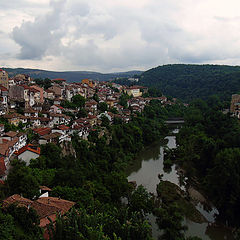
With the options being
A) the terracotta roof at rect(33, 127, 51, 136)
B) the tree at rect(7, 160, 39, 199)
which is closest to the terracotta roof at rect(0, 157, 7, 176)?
the tree at rect(7, 160, 39, 199)

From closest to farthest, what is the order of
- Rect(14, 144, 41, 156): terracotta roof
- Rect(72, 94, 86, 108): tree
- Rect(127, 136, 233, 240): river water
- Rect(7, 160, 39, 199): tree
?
Rect(7, 160, 39, 199): tree, Rect(127, 136, 233, 240): river water, Rect(14, 144, 41, 156): terracotta roof, Rect(72, 94, 86, 108): tree

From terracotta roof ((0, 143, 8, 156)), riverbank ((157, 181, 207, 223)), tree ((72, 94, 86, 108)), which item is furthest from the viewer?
tree ((72, 94, 86, 108))

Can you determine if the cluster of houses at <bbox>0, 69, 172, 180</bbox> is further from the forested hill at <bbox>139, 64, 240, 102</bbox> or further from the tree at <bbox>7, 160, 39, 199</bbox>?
the forested hill at <bbox>139, 64, 240, 102</bbox>

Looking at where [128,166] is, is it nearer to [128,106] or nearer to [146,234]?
[146,234]

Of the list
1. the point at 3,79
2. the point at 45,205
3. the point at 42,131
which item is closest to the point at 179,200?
the point at 45,205

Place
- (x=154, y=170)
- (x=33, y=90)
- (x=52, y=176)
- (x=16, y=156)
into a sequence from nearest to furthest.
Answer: (x=52, y=176)
(x=16, y=156)
(x=154, y=170)
(x=33, y=90)

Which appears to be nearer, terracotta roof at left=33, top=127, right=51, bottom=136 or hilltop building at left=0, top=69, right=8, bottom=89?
terracotta roof at left=33, top=127, right=51, bottom=136

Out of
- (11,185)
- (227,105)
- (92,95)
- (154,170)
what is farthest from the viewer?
(92,95)

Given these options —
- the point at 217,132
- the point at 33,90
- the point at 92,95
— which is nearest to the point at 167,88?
the point at 92,95
